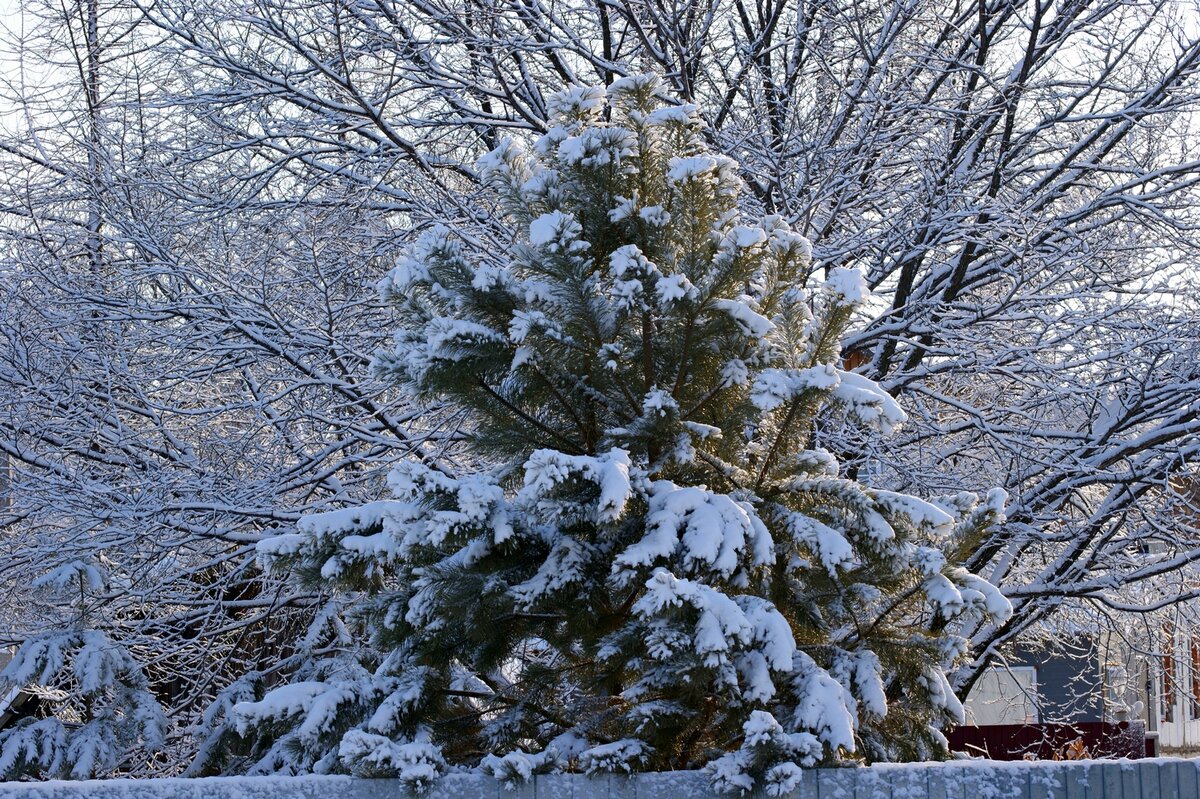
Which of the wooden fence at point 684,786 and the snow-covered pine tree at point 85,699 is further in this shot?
the snow-covered pine tree at point 85,699

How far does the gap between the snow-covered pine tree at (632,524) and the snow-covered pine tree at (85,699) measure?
2494 millimetres

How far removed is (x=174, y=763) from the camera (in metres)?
7.82

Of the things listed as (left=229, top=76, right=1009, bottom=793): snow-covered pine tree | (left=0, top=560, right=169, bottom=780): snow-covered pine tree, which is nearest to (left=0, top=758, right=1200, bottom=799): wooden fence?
(left=229, top=76, right=1009, bottom=793): snow-covered pine tree

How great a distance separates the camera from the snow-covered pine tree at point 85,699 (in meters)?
7.00

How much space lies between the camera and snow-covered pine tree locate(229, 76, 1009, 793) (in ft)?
14.2

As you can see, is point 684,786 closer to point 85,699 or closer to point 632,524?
point 632,524

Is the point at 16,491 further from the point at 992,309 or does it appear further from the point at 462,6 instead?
the point at 992,309

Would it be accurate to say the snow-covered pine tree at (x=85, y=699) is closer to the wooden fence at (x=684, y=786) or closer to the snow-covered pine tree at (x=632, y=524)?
the snow-covered pine tree at (x=632, y=524)

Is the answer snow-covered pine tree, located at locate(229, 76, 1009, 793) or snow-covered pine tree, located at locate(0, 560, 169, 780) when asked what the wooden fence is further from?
snow-covered pine tree, located at locate(0, 560, 169, 780)

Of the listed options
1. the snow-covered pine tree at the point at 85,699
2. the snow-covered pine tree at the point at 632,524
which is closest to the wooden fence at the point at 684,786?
the snow-covered pine tree at the point at 632,524

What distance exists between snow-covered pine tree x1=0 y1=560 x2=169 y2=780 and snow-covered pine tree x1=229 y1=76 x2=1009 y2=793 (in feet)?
8.18

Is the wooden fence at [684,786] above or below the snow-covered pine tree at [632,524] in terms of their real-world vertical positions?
below

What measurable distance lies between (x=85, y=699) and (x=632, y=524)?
4494mm

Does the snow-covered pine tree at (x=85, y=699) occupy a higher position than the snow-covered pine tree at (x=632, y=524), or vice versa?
the snow-covered pine tree at (x=632, y=524)
